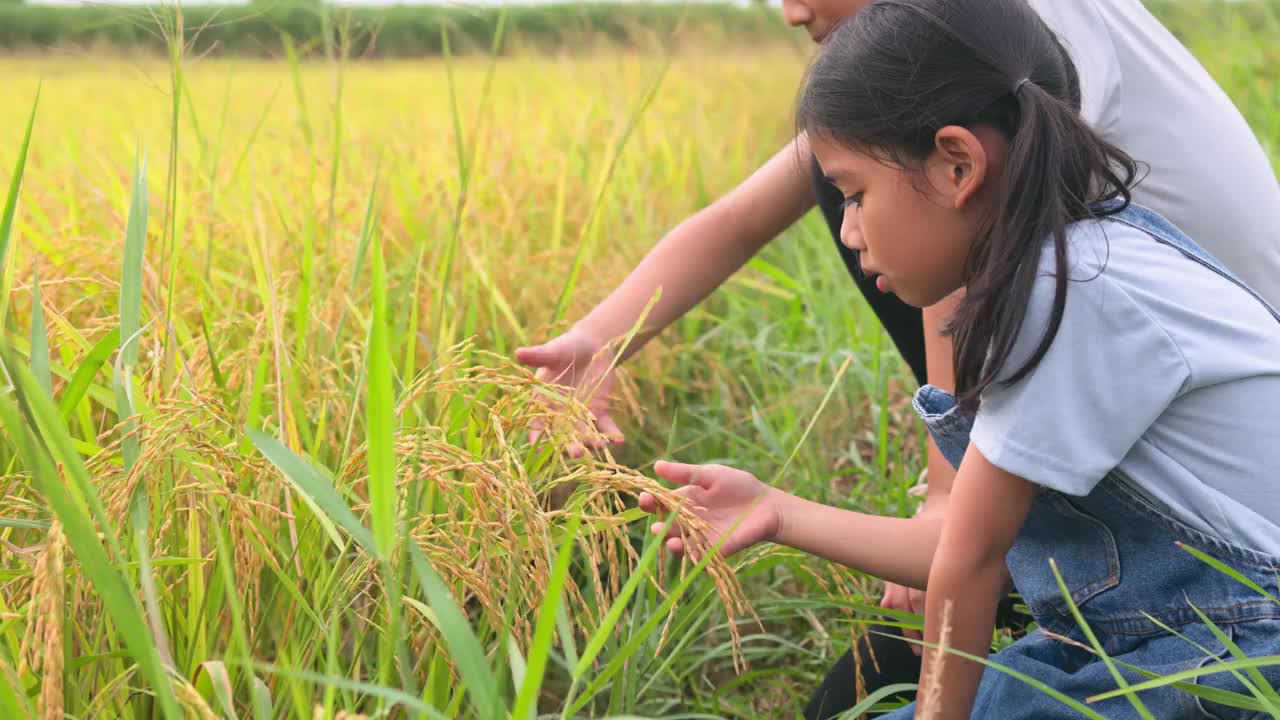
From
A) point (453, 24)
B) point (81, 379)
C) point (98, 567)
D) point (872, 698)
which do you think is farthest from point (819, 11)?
point (98, 567)

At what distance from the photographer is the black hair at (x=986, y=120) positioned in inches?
43.7

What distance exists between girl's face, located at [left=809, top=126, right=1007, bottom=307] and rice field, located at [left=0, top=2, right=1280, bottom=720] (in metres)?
0.21

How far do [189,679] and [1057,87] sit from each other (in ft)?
3.43

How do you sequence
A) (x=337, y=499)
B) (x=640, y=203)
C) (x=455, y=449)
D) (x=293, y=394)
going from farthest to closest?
(x=640, y=203) < (x=293, y=394) < (x=455, y=449) < (x=337, y=499)

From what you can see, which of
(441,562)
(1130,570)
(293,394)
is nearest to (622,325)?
(293,394)

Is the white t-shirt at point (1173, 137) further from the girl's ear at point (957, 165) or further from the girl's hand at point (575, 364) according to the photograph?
the girl's hand at point (575, 364)

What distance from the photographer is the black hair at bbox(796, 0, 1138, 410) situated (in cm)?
111

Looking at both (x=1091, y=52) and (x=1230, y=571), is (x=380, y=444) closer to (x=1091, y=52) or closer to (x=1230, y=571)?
(x=1230, y=571)

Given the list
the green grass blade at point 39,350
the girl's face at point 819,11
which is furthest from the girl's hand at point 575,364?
the green grass blade at point 39,350

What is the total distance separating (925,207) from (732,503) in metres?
0.39

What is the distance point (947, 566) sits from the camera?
115 cm

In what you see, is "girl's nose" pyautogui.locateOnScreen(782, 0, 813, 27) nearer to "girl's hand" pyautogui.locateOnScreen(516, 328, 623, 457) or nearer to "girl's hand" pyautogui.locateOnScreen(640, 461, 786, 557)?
"girl's hand" pyautogui.locateOnScreen(516, 328, 623, 457)

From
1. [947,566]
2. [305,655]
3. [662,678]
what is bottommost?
[662,678]

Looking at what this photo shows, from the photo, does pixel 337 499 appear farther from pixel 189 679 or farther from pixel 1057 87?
pixel 1057 87
